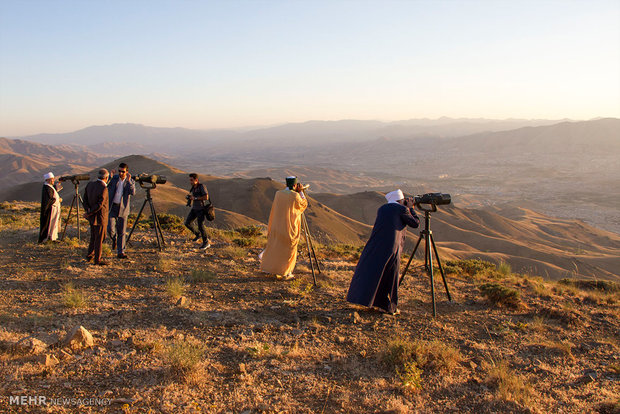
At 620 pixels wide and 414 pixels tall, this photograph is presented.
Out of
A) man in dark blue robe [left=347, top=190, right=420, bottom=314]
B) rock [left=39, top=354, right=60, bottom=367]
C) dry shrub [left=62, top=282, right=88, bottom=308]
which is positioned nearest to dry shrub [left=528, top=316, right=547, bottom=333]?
man in dark blue robe [left=347, top=190, right=420, bottom=314]

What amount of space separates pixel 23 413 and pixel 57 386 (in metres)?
0.38

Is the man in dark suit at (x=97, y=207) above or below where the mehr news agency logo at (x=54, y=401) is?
above

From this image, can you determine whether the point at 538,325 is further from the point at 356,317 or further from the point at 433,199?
the point at 356,317

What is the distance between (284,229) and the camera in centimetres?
653

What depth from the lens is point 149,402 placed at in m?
3.18

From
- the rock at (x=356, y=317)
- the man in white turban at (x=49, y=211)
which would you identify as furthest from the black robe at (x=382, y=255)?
the man in white turban at (x=49, y=211)

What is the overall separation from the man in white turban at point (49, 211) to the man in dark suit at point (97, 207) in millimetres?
2095

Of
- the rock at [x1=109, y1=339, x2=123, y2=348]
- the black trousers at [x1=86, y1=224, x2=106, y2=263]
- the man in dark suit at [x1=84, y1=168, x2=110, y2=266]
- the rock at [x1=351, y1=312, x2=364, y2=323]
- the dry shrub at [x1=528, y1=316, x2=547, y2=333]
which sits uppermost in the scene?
the man in dark suit at [x1=84, y1=168, x2=110, y2=266]

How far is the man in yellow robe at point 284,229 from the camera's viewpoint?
6.48 metres

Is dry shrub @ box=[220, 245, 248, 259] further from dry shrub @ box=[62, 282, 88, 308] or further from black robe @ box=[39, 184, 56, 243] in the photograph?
black robe @ box=[39, 184, 56, 243]

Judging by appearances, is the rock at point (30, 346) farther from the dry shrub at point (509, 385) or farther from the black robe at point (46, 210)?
the black robe at point (46, 210)

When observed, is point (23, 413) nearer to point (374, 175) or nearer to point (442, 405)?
point (442, 405)

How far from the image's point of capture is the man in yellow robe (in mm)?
6484

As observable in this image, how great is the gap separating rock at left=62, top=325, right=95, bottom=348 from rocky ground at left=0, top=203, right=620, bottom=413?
1 centimetres
